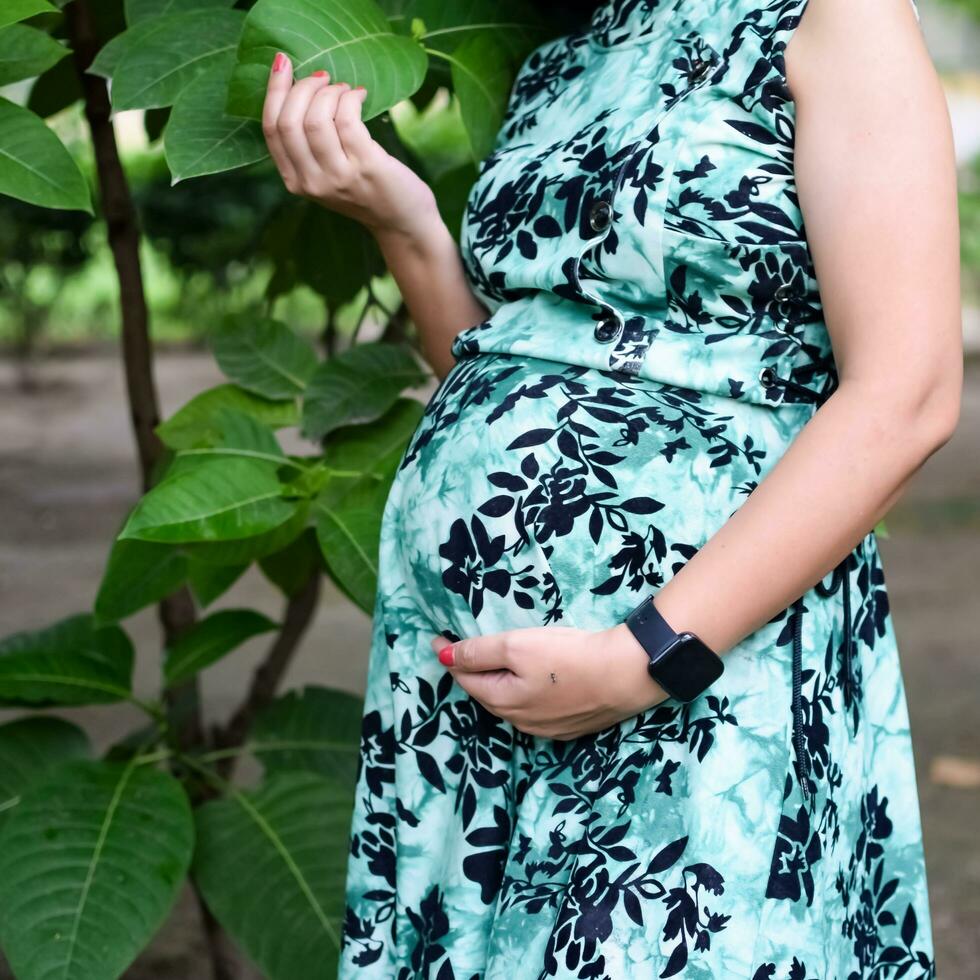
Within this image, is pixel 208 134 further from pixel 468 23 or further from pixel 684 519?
pixel 684 519

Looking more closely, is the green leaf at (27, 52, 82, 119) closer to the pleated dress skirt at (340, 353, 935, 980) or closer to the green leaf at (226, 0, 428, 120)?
the green leaf at (226, 0, 428, 120)

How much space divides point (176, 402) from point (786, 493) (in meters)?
6.03

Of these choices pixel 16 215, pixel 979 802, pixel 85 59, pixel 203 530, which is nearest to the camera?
pixel 203 530

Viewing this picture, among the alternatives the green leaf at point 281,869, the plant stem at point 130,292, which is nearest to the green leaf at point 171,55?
the plant stem at point 130,292

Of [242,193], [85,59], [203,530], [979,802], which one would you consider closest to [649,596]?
[203,530]

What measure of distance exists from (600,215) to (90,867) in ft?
2.66

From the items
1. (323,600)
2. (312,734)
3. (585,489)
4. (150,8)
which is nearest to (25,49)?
(150,8)

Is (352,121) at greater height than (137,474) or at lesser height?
greater

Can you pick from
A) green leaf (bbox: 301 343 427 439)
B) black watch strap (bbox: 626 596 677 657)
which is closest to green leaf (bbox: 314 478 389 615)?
green leaf (bbox: 301 343 427 439)

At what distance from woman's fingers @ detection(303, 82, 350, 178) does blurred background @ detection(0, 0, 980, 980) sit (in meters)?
0.50

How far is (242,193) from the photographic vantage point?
22.5 feet

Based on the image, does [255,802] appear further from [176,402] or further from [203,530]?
[176,402]

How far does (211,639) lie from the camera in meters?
1.52

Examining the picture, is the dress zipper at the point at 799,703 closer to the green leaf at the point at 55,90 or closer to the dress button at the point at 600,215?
the dress button at the point at 600,215
